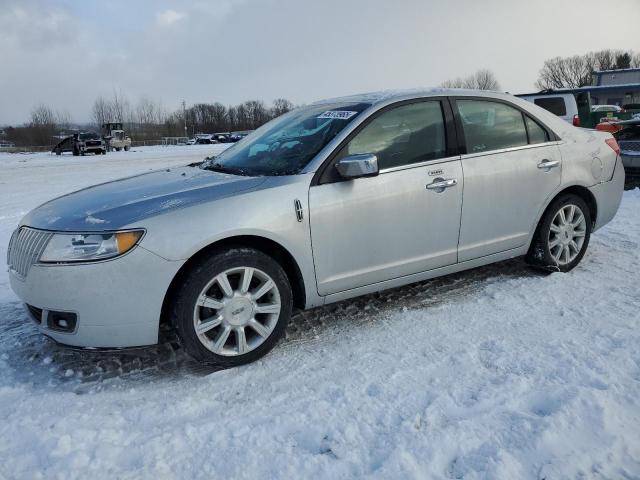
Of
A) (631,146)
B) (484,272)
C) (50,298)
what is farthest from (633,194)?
(50,298)

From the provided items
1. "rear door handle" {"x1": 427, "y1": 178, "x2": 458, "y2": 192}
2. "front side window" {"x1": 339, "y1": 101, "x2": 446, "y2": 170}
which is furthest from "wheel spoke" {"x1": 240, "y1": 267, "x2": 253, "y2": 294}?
"rear door handle" {"x1": 427, "y1": 178, "x2": 458, "y2": 192}

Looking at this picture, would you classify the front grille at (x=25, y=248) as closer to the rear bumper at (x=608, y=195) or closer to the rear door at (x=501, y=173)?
the rear door at (x=501, y=173)

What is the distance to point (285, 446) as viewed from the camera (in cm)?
229

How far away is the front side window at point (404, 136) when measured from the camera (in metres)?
3.41

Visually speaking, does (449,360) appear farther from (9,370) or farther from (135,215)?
(9,370)

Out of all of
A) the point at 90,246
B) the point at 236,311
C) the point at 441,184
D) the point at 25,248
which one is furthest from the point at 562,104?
the point at 25,248

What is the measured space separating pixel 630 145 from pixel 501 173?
19.5 feet

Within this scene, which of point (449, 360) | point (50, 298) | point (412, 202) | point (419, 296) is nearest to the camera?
point (50, 298)

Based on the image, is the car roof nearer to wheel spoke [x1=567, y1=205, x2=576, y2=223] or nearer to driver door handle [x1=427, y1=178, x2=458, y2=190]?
driver door handle [x1=427, y1=178, x2=458, y2=190]

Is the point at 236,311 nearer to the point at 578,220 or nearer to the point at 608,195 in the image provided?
the point at 578,220

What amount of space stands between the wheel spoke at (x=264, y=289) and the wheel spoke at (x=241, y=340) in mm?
211

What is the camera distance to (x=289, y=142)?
12.1 ft

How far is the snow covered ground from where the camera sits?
2.17 m

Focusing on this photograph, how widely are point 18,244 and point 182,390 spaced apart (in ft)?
4.47
